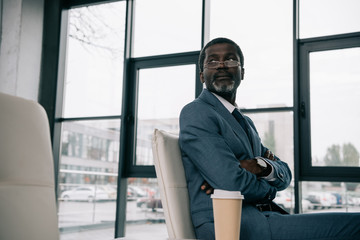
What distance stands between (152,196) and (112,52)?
5.00 ft

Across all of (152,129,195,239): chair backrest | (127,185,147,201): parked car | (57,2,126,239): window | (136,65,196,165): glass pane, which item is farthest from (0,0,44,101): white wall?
(152,129,195,239): chair backrest

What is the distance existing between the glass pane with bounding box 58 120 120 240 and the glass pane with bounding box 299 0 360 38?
1962mm

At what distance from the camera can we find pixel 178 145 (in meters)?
1.49

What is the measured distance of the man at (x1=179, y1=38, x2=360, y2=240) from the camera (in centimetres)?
123

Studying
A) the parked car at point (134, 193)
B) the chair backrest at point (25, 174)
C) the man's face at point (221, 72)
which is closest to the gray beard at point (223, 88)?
the man's face at point (221, 72)

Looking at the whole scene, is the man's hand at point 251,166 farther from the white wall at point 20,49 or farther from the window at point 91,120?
the white wall at point 20,49

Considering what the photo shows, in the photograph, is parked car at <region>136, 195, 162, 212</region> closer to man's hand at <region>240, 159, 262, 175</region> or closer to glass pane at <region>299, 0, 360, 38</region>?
glass pane at <region>299, 0, 360, 38</region>

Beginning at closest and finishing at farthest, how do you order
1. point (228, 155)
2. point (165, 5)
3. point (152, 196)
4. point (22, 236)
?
1. point (22, 236)
2. point (228, 155)
3. point (152, 196)
4. point (165, 5)

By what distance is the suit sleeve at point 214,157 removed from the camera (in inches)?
52.3

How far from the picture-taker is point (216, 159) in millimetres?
1350

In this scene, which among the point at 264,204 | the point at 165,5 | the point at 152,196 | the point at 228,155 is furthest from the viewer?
the point at 165,5

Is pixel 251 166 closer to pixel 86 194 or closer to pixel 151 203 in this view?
pixel 151 203

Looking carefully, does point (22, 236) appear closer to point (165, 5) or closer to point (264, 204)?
point (264, 204)

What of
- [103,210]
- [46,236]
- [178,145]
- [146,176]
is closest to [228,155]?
[178,145]
